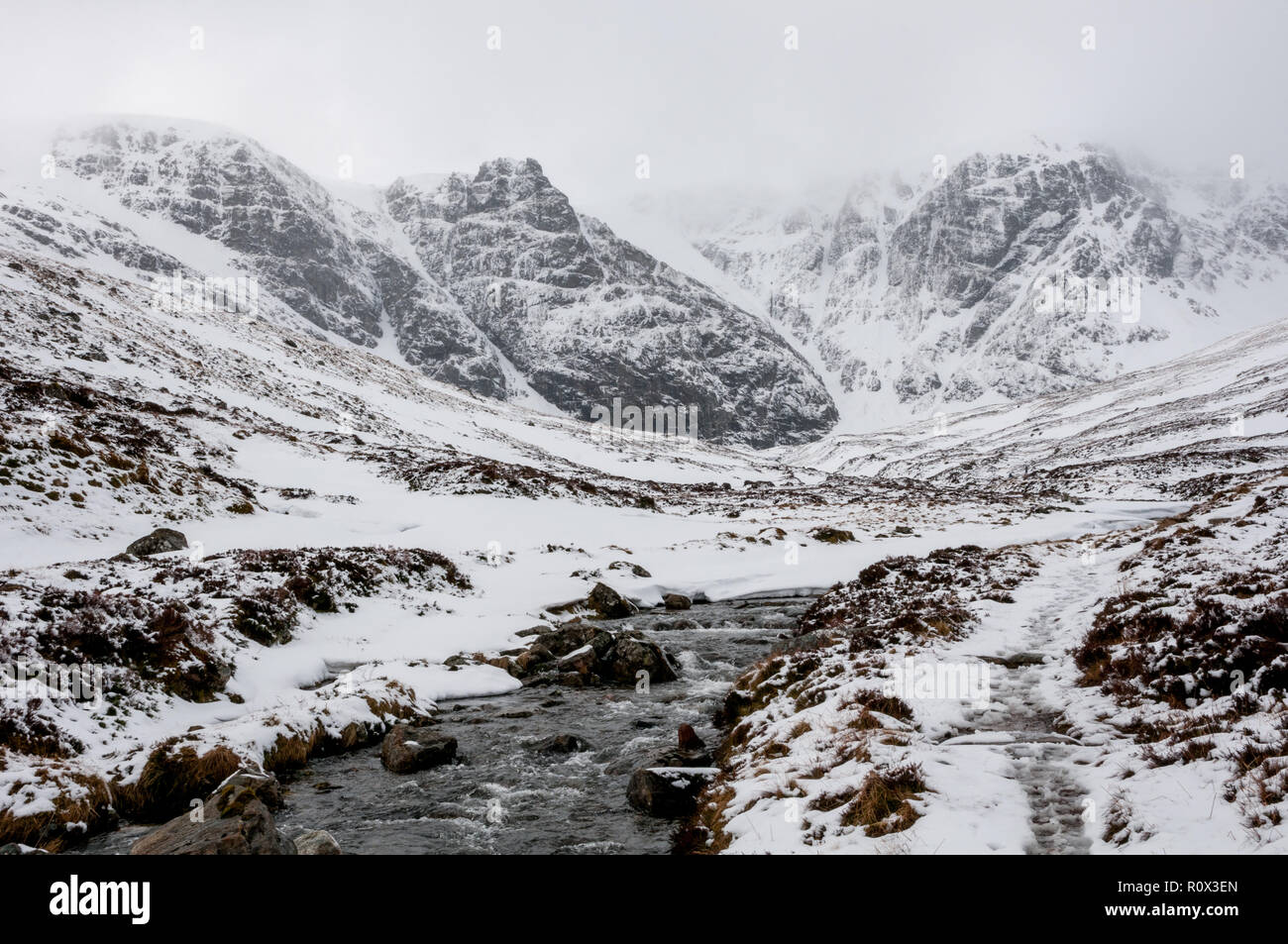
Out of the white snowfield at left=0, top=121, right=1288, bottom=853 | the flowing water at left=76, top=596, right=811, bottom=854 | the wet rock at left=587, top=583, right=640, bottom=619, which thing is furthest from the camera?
the wet rock at left=587, top=583, right=640, bottom=619

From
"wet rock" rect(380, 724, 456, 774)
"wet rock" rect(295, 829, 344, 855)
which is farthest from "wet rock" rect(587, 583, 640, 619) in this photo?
"wet rock" rect(295, 829, 344, 855)

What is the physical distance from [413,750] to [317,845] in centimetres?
358

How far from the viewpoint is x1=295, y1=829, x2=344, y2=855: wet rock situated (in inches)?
311

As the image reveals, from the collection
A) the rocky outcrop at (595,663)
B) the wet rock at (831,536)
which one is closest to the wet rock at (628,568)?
the rocky outcrop at (595,663)

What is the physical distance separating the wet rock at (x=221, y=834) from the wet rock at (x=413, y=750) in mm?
2845

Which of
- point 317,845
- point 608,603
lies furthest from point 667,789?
point 608,603

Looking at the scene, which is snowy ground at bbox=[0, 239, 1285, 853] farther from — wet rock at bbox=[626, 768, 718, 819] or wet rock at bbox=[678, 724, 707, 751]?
wet rock at bbox=[678, 724, 707, 751]

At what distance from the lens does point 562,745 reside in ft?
40.8

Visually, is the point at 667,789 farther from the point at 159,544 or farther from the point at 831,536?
the point at 831,536

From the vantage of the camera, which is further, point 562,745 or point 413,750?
point 562,745

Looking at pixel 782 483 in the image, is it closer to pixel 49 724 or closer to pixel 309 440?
pixel 309 440

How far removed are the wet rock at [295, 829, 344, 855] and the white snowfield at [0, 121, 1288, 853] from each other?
135 inches
